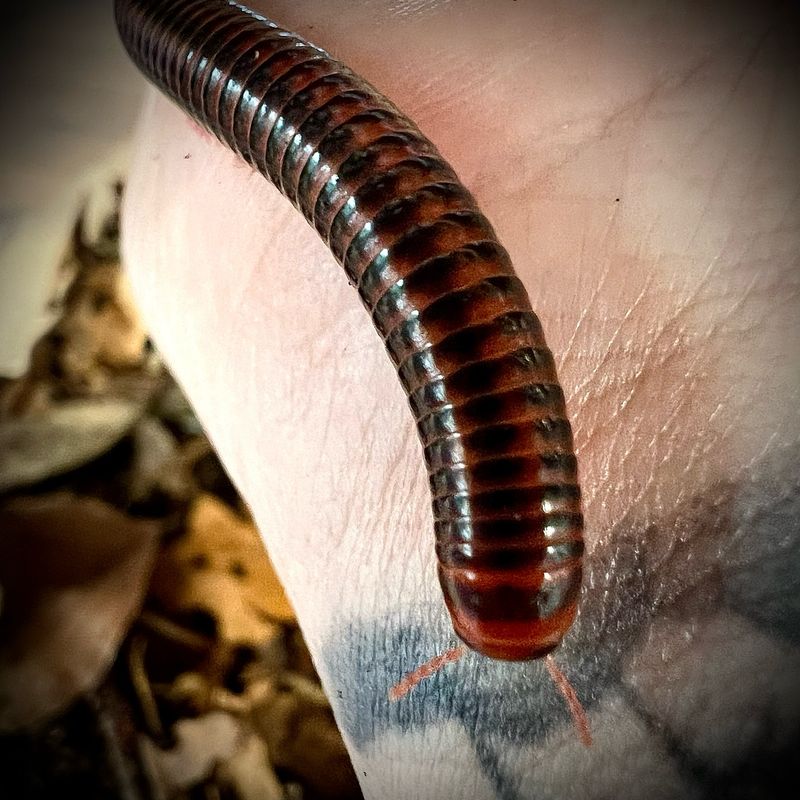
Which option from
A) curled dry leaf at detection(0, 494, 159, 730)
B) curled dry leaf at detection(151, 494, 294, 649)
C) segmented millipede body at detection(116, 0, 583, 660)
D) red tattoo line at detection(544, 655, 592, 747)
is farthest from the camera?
curled dry leaf at detection(151, 494, 294, 649)

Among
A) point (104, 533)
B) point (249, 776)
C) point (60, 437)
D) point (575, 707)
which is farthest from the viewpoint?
point (60, 437)

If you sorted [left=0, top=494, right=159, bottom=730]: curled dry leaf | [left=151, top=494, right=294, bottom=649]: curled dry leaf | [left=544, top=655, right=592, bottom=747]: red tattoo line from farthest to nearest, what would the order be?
[left=151, top=494, right=294, bottom=649]: curled dry leaf
[left=0, top=494, right=159, bottom=730]: curled dry leaf
[left=544, top=655, right=592, bottom=747]: red tattoo line

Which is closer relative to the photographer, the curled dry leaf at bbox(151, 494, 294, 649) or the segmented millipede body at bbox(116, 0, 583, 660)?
the segmented millipede body at bbox(116, 0, 583, 660)

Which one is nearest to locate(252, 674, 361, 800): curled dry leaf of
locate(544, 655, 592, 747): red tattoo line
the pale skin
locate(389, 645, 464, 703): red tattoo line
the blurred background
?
the blurred background

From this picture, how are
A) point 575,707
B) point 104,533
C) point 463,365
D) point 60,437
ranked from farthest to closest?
point 60,437 < point 104,533 < point 575,707 < point 463,365

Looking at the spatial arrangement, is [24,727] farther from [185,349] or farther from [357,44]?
[357,44]

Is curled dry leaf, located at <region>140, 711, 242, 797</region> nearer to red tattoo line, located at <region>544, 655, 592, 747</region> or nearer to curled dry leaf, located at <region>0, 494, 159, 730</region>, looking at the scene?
curled dry leaf, located at <region>0, 494, 159, 730</region>

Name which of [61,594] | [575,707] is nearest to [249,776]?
[61,594]

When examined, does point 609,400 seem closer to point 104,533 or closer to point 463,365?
point 463,365
